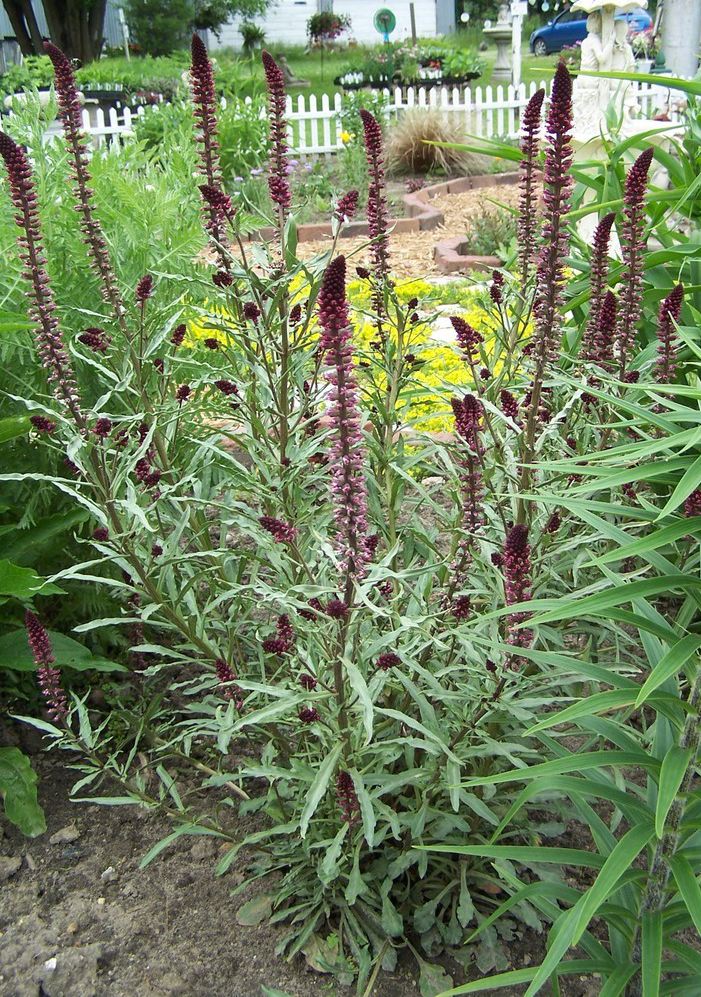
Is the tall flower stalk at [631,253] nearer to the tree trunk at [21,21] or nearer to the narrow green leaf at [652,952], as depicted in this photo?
the narrow green leaf at [652,952]

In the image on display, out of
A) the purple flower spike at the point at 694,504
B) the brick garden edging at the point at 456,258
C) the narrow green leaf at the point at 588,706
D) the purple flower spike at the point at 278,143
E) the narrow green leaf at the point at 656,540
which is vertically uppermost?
the purple flower spike at the point at 278,143

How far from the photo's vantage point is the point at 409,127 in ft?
42.2

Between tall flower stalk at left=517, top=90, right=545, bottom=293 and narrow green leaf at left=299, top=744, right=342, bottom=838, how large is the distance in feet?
4.83

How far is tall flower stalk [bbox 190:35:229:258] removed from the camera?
2420 mm

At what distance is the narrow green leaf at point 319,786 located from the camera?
194cm

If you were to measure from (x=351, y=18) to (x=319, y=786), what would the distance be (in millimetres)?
42363

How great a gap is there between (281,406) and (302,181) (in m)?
10.5

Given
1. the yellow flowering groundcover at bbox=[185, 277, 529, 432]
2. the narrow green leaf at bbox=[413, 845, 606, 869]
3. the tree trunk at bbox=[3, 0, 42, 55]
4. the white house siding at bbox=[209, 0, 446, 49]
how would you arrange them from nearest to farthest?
the narrow green leaf at bbox=[413, 845, 606, 869] < the yellow flowering groundcover at bbox=[185, 277, 529, 432] < the tree trunk at bbox=[3, 0, 42, 55] < the white house siding at bbox=[209, 0, 446, 49]

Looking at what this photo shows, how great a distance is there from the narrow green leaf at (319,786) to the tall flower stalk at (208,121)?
121 cm

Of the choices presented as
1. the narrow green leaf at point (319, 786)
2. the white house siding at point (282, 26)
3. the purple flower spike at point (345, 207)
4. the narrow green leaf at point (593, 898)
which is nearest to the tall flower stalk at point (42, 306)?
the purple flower spike at point (345, 207)

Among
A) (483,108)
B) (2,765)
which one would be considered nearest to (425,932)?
(2,765)

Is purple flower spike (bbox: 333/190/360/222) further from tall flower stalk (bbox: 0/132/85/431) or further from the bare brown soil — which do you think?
the bare brown soil

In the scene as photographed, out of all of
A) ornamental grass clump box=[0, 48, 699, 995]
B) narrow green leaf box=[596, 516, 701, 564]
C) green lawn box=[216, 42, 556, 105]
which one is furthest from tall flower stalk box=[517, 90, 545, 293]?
green lawn box=[216, 42, 556, 105]

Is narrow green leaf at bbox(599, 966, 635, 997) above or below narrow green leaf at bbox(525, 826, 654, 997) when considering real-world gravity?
below
